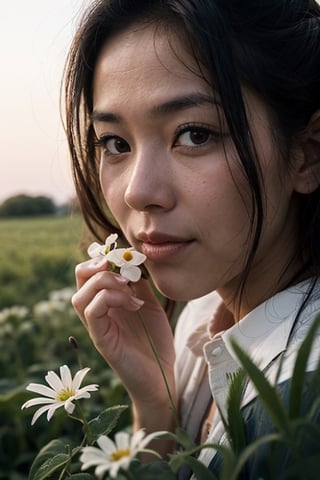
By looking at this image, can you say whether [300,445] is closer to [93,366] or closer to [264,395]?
[264,395]

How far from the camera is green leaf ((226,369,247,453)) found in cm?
69

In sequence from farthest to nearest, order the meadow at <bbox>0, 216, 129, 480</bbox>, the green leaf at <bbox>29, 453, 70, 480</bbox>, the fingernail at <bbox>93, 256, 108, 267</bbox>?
the meadow at <bbox>0, 216, 129, 480</bbox>, the fingernail at <bbox>93, 256, 108, 267</bbox>, the green leaf at <bbox>29, 453, 70, 480</bbox>

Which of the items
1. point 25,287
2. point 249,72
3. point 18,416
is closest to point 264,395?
point 249,72

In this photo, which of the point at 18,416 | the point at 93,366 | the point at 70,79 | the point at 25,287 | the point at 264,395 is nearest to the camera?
the point at 264,395

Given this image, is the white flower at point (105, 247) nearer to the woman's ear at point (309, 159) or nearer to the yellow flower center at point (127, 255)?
the yellow flower center at point (127, 255)

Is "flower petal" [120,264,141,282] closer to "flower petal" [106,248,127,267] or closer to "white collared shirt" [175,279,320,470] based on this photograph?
"flower petal" [106,248,127,267]

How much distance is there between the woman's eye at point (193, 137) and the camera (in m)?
1.06

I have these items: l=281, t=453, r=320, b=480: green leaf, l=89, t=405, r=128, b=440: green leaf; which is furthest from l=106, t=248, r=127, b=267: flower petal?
l=281, t=453, r=320, b=480: green leaf

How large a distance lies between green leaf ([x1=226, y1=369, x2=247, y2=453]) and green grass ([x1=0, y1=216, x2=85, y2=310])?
2.45 m

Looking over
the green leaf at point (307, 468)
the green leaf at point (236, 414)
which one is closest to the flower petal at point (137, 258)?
the green leaf at point (236, 414)

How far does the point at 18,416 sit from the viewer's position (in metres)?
1.99

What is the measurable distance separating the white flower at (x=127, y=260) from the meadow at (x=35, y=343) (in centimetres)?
16

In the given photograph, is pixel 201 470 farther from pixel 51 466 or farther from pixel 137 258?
pixel 137 258

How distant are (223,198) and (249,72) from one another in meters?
0.21
